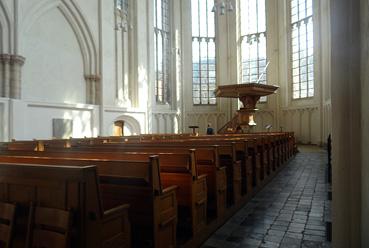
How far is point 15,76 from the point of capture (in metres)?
9.77

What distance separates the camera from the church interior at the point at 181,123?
2.04 metres

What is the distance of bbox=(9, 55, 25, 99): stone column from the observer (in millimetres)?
9725

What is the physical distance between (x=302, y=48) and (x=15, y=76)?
15.4 m

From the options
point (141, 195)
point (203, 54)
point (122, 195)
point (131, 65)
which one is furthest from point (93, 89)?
point (141, 195)

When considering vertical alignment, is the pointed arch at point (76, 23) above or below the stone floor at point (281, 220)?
above

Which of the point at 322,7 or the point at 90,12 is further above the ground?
the point at 322,7

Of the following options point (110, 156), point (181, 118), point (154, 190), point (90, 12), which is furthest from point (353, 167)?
point (181, 118)

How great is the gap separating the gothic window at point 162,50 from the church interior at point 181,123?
3.5 inches

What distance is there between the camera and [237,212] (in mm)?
4418

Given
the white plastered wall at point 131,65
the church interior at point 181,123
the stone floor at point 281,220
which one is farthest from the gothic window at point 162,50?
the stone floor at point 281,220

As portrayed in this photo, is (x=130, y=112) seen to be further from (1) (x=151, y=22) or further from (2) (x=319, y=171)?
(2) (x=319, y=171)

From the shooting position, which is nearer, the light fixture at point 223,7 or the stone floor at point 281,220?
the stone floor at point 281,220

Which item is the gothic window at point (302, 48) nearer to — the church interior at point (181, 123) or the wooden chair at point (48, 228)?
the church interior at point (181, 123)

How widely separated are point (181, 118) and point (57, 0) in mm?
9956
